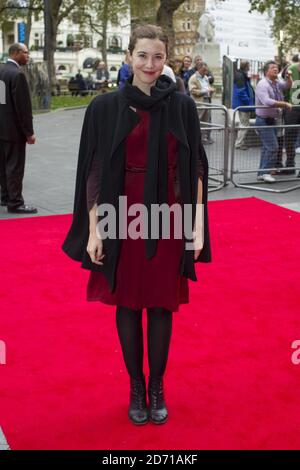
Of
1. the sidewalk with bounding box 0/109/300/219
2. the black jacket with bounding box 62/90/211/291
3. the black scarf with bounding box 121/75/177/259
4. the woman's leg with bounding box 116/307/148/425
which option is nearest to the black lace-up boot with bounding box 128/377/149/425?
the woman's leg with bounding box 116/307/148/425

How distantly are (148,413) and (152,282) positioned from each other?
68cm

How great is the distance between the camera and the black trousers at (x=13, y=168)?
7559mm

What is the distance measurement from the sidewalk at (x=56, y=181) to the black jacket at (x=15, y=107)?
931mm

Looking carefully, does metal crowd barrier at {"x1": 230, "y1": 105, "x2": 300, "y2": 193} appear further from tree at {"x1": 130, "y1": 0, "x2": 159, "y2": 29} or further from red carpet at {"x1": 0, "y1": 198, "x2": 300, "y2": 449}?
tree at {"x1": 130, "y1": 0, "x2": 159, "y2": 29}

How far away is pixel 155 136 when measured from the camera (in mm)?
2875

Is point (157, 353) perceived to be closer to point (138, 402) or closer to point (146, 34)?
point (138, 402)

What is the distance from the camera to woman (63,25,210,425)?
9.52 ft

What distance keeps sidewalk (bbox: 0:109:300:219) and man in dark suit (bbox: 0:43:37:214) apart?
0.26 meters

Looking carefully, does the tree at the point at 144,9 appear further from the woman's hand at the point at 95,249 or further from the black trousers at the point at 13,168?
the woman's hand at the point at 95,249

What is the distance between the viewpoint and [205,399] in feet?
11.3

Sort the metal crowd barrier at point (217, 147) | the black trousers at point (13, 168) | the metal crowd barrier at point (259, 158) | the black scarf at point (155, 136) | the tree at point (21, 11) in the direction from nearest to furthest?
the black scarf at point (155, 136) < the black trousers at point (13, 168) < the metal crowd barrier at point (217, 147) < the metal crowd barrier at point (259, 158) < the tree at point (21, 11)

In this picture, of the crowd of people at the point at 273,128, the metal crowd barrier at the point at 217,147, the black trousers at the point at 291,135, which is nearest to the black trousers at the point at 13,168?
the metal crowd barrier at the point at 217,147

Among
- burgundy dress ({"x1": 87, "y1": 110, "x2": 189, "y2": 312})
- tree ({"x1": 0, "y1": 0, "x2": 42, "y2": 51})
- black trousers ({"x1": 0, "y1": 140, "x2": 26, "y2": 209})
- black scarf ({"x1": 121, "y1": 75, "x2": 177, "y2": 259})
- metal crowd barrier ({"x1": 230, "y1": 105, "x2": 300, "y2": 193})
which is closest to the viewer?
black scarf ({"x1": 121, "y1": 75, "x2": 177, "y2": 259})
